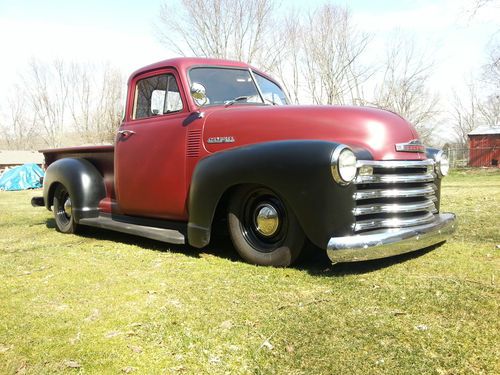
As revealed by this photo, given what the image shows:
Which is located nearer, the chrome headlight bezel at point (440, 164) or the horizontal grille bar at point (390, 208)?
the horizontal grille bar at point (390, 208)

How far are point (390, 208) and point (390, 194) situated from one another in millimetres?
112

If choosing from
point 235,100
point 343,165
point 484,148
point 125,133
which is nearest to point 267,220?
point 343,165

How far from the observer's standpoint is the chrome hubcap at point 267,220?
12.8 feet

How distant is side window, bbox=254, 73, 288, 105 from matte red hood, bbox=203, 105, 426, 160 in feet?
2.94

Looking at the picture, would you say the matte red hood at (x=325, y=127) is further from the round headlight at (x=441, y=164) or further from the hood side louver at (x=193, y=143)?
the round headlight at (x=441, y=164)

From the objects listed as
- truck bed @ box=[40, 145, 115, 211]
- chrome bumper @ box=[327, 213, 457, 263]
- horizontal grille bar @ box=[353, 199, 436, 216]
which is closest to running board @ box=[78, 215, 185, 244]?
truck bed @ box=[40, 145, 115, 211]

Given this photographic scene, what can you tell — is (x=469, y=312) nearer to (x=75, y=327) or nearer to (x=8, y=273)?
(x=75, y=327)

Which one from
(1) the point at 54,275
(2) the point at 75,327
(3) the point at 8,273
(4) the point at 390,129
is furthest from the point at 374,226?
(3) the point at 8,273

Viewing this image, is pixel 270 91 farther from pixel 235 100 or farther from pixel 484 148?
pixel 484 148

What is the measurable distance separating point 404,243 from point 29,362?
269cm

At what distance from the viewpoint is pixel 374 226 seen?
3529 mm

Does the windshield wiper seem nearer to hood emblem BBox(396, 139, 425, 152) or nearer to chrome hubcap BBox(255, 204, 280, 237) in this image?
chrome hubcap BBox(255, 204, 280, 237)

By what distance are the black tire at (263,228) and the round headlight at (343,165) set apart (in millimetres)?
580

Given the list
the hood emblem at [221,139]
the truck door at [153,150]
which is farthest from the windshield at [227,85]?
the hood emblem at [221,139]
